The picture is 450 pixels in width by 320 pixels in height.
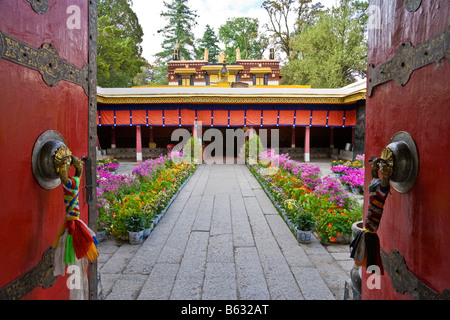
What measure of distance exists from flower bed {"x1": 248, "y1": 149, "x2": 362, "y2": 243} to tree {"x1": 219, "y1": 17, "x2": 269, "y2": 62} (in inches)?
1334

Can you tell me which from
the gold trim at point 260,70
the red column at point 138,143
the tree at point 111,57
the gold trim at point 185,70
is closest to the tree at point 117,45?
the tree at point 111,57

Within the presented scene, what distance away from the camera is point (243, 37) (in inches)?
1586

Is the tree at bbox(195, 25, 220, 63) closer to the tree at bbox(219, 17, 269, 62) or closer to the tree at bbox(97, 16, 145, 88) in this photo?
the tree at bbox(219, 17, 269, 62)

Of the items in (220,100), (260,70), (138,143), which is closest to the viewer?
(220,100)

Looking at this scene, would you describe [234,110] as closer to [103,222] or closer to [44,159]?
[103,222]

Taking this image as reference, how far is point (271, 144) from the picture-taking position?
19.3 metres

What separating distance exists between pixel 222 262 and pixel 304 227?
1.66m

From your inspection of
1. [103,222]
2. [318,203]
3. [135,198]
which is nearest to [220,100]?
[135,198]

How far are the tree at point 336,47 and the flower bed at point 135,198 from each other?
57.4 feet

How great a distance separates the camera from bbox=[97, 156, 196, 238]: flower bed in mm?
5109

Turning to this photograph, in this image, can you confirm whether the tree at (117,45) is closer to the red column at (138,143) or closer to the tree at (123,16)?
the tree at (123,16)

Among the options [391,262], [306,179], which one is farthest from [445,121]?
[306,179]

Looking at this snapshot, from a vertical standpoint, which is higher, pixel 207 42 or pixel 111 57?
pixel 207 42

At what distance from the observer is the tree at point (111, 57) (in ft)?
69.6
